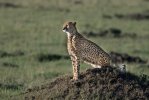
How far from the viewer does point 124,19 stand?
30.5 metres

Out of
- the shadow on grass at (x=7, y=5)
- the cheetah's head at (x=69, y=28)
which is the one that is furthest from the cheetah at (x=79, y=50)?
the shadow on grass at (x=7, y=5)

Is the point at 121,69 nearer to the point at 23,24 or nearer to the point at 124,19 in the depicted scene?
the point at 23,24

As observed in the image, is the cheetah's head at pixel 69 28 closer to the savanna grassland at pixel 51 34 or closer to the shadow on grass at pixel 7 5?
the savanna grassland at pixel 51 34

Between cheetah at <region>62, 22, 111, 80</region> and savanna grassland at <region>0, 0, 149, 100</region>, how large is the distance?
4.48 ft

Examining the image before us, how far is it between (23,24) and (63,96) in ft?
52.3

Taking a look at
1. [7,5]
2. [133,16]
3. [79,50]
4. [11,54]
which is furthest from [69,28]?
[7,5]

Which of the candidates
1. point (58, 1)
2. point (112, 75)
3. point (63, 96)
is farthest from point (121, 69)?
point (58, 1)

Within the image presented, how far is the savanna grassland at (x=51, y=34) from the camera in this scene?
15883mm

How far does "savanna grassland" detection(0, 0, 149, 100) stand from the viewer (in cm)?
1588

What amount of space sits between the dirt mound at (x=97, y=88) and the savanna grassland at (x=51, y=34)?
2.71ft

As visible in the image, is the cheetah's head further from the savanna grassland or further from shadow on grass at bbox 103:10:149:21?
shadow on grass at bbox 103:10:149:21

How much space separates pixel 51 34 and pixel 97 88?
45.6ft

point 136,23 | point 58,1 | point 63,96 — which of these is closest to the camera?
point 63,96

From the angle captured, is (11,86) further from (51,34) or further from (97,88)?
(51,34)
